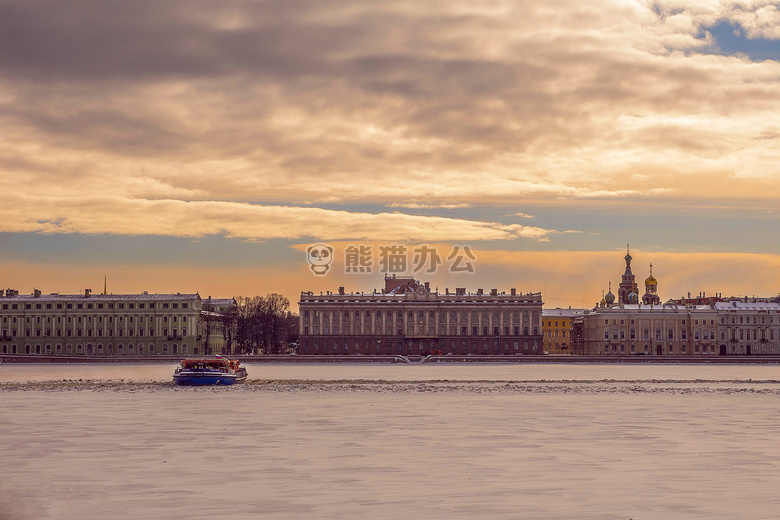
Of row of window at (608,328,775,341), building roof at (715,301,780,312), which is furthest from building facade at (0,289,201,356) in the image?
building roof at (715,301,780,312)

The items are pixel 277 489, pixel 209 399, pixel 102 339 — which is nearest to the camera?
pixel 277 489

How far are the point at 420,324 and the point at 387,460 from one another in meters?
150

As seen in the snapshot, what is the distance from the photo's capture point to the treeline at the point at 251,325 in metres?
161

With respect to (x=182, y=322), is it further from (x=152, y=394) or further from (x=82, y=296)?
(x=152, y=394)

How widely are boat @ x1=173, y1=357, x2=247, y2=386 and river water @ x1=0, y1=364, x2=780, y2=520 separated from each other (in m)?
19.7

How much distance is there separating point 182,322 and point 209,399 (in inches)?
4714

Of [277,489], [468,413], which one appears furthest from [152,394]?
[277,489]

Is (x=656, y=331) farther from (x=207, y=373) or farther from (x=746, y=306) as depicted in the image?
(x=207, y=373)

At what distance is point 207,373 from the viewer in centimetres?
6481

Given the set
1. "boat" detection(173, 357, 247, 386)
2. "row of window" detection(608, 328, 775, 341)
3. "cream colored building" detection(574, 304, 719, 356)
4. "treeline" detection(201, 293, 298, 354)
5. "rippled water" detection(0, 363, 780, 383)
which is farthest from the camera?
"row of window" detection(608, 328, 775, 341)

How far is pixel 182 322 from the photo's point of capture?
165125mm

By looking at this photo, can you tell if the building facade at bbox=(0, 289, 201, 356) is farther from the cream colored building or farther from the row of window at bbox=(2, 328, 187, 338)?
the cream colored building

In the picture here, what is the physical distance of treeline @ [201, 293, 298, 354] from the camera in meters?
161

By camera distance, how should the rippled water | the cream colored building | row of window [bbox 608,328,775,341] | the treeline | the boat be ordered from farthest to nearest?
row of window [bbox 608,328,775,341], the cream colored building, the treeline, the rippled water, the boat
